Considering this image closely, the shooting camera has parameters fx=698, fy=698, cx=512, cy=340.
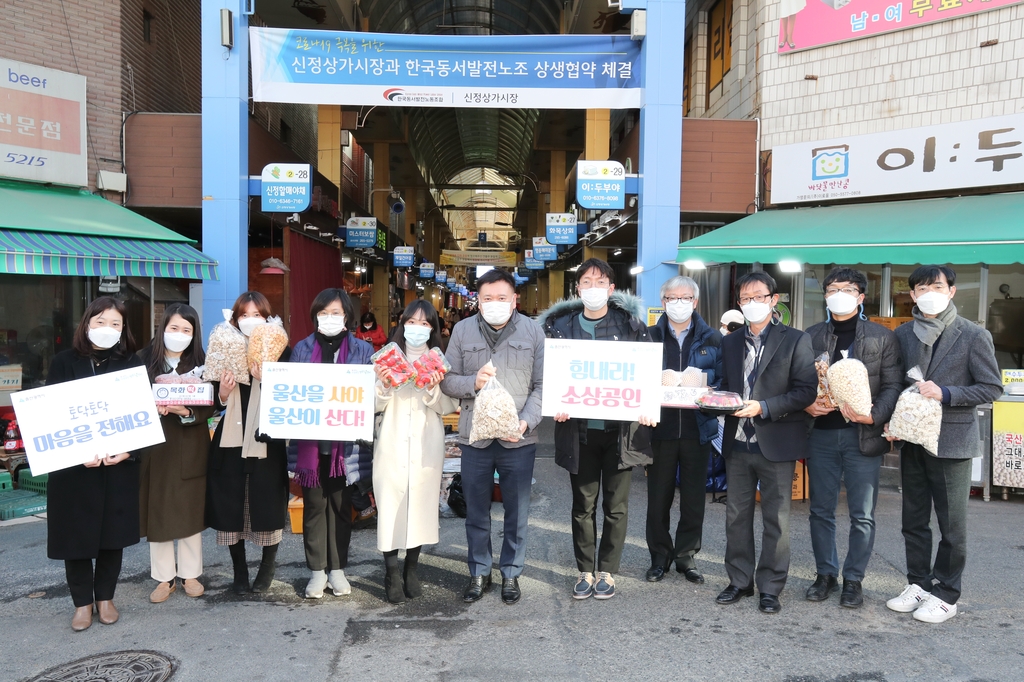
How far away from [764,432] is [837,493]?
71 centimetres

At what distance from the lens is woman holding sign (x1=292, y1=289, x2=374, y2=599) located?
4.68m

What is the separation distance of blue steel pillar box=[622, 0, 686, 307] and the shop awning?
0.41 m

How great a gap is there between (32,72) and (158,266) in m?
3.28

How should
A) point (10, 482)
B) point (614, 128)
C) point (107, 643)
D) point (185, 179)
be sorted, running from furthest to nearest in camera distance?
point (614, 128) < point (185, 179) < point (10, 482) < point (107, 643)

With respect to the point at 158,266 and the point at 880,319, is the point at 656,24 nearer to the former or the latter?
the point at 880,319

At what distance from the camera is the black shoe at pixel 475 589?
4773 mm

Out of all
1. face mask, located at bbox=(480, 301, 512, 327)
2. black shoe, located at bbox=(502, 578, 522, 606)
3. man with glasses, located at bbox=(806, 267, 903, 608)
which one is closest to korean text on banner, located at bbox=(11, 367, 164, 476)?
face mask, located at bbox=(480, 301, 512, 327)

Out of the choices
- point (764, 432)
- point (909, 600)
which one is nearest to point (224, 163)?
point (764, 432)

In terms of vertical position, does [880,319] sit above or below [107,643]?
above

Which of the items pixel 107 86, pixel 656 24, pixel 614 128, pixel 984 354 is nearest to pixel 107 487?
pixel 984 354

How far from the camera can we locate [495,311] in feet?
15.5

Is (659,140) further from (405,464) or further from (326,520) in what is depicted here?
(326,520)

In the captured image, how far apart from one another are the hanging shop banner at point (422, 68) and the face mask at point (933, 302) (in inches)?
237

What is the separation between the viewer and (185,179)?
10.4 meters
